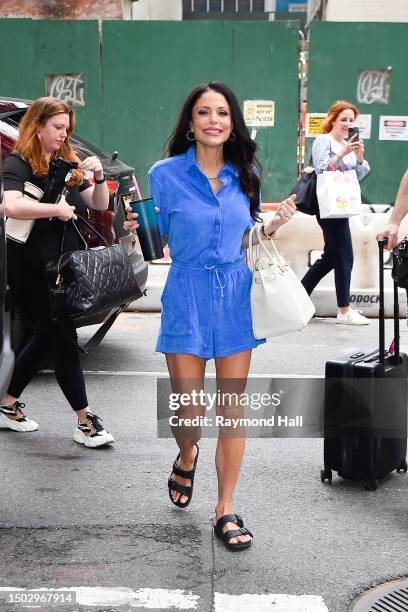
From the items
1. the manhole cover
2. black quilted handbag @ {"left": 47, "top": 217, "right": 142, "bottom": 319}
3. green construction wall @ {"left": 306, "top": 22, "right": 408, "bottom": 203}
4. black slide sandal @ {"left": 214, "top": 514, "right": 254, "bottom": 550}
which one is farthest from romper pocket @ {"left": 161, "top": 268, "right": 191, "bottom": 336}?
green construction wall @ {"left": 306, "top": 22, "right": 408, "bottom": 203}

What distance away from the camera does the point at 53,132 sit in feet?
17.7

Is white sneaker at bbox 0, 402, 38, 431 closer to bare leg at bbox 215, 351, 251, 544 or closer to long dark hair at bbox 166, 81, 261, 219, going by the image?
bare leg at bbox 215, 351, 251, 544

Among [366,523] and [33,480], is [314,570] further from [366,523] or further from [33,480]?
[33,480]

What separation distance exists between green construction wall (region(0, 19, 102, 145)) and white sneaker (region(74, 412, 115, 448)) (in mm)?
9133

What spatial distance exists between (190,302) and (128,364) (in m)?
3.46

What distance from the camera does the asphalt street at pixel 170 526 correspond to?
378cm

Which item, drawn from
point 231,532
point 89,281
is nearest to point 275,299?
point 231,532

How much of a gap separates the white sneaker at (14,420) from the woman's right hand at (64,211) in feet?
4.26

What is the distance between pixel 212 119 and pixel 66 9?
14014 millimetres

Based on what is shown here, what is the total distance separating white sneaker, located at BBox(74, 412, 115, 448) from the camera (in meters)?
5.59

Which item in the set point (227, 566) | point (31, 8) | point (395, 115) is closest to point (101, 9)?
point (31, 8)

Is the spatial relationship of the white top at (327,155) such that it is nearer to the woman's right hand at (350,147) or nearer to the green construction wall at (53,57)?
the woman's right hand at (350,147)

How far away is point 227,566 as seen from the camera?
399cm

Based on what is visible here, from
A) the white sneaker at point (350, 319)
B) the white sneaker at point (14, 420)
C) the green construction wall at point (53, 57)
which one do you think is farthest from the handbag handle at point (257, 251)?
the green construction wall at point (53, 57)
